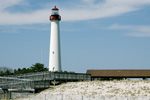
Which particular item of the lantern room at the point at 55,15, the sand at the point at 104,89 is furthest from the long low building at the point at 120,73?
the sand at the point at 104,89

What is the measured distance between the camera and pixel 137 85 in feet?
156

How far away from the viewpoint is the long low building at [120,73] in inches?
2603

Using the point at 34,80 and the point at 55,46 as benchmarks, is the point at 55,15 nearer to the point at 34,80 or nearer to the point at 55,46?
the point at 55,46

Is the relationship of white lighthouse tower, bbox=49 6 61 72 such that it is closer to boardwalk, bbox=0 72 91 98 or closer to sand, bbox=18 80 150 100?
boardwalk, bbox=0 72 91 98

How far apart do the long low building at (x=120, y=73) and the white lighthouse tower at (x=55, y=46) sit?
356 inches

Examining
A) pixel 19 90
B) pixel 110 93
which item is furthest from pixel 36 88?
pixel 110 93

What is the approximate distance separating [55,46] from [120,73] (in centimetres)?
1400

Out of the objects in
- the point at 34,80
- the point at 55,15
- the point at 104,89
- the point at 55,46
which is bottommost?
the point at 104,89

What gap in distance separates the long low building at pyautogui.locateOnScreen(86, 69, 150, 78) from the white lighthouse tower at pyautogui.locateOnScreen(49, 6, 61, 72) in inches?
356

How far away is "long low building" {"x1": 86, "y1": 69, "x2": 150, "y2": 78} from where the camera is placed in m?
66.1

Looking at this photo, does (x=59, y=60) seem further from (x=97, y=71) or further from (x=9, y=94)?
(x=9, y=94)

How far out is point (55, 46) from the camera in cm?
6406

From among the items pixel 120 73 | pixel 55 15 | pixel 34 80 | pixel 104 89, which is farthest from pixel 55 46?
pixel 104 89

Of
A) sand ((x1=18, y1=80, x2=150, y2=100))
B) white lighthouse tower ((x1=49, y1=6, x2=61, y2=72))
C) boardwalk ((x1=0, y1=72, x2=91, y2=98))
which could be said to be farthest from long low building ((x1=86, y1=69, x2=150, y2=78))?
sand ((x1=18, y1=80, x2=150, y2=100))
